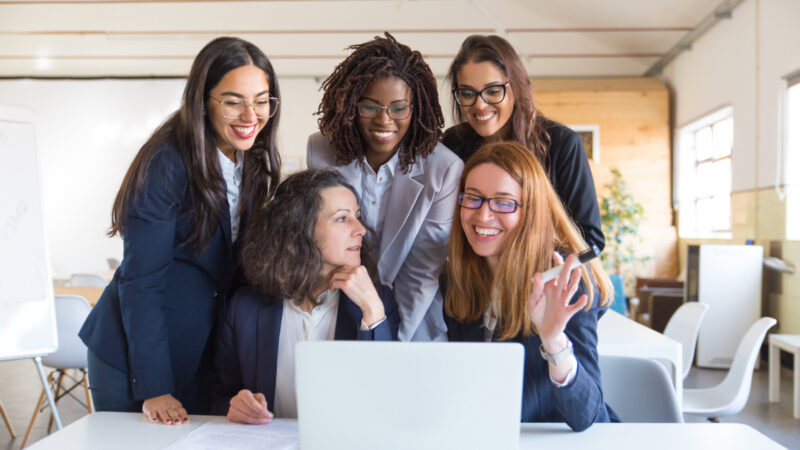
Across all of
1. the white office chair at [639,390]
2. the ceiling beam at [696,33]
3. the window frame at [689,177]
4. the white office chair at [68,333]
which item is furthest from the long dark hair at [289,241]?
the window frame at [689,177]

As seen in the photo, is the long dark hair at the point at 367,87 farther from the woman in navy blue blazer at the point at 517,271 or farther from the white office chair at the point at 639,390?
the white office chair at the point at 639,390

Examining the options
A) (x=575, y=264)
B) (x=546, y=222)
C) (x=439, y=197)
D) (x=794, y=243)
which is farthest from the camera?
(x=794, y=243)

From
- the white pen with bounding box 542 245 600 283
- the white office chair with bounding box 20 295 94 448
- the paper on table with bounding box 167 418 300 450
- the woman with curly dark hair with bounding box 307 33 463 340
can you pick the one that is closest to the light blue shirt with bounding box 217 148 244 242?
the woman with curly dark hair with bounding box 307 33 463 340

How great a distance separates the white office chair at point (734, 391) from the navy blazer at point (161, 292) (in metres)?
2.24

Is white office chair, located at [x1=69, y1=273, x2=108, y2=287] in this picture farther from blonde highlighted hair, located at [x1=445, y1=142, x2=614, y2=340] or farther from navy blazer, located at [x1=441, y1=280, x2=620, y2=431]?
navy blazer, located at [x1=441, y1=280, x2=620, y2=431]

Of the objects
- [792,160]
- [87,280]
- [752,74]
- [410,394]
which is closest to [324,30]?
[87,280]

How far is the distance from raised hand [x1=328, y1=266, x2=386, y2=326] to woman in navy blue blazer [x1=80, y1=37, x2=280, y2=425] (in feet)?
1.36

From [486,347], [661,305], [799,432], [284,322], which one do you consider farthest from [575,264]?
[661,305]

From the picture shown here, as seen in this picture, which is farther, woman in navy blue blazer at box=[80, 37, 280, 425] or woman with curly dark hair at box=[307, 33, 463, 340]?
woman with curly dark hair at box=[307, 33, 463, 340]

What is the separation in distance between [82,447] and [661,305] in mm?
5851

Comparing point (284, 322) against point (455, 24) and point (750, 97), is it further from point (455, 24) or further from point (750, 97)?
point (455, 24)

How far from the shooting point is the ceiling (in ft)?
27.8

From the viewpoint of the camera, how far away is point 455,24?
8.77 metres

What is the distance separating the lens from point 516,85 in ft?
7.24
